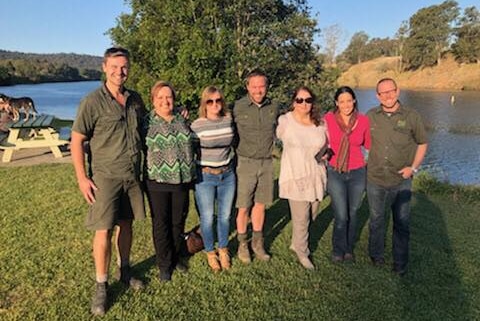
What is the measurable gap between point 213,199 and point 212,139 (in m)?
0.60

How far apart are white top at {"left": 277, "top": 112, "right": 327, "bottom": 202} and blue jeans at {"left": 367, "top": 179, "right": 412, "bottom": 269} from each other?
0.53 meters

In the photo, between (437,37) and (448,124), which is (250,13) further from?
→ (437,37)

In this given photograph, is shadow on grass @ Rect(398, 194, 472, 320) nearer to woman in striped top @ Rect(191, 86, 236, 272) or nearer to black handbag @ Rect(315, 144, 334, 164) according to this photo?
black handbag @ Rect(315, 144, 334, 164)

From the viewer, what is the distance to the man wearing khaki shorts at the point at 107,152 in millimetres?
3127

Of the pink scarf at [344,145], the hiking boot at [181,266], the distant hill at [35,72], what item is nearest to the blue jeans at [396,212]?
the pink scarf at [344,145]

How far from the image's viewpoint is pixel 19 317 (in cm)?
318

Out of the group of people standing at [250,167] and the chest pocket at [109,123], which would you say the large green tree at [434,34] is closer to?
the group of people standing at [250,167]

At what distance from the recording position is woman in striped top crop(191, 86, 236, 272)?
3820 mm

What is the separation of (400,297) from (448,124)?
83.7ft

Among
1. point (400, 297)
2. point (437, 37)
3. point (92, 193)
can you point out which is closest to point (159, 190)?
point (92, 193)

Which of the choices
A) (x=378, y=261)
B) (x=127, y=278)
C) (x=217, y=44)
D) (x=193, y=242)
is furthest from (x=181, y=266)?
(x=217, y=44)

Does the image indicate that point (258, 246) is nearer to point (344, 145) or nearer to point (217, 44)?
point (344, 145)

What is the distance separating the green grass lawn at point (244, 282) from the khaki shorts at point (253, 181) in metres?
0.65

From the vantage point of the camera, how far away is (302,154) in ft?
13.2
